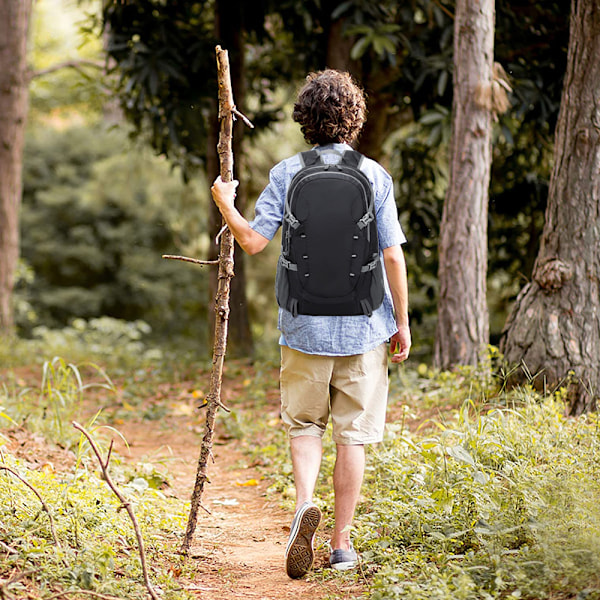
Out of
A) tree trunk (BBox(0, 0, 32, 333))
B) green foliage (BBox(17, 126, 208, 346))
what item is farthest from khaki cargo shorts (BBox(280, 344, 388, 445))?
green foliage (BBox(17, 126, 208, 346))

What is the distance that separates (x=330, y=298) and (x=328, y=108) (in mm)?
747

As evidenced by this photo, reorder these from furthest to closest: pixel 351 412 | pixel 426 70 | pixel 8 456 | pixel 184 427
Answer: pixel 426 70 < pixel 184 427 < pixel 8 456 < pixel 351 412

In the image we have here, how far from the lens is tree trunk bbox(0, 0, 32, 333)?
980 centimetres

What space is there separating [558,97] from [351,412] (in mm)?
5072

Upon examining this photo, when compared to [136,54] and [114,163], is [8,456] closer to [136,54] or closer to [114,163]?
[136,54]

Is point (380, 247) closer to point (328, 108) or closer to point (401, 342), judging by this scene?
point (401, 342)

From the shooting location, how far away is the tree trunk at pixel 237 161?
7875mm

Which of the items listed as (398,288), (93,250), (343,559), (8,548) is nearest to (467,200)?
(398,288)

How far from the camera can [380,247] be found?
301 centimetres

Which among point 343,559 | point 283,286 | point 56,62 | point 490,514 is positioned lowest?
point 343,559

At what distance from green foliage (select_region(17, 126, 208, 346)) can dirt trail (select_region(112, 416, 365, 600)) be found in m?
9.89

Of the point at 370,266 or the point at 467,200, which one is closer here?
the point at 370,266

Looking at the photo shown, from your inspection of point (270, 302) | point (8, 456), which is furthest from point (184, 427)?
point (270, 302)

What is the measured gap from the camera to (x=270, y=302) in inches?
550
